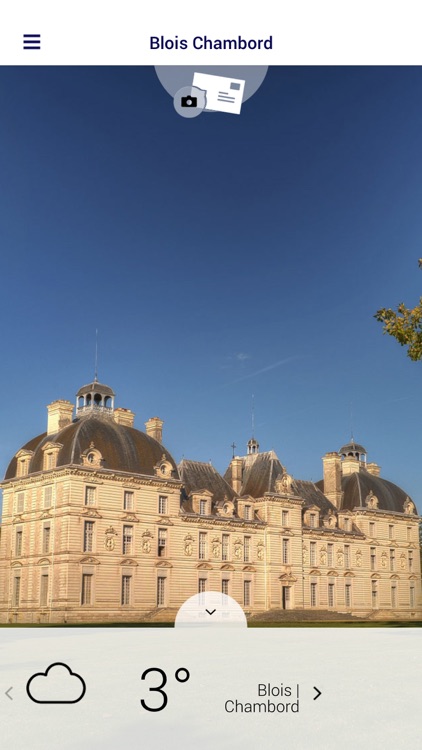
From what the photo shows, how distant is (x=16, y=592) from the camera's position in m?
54.4

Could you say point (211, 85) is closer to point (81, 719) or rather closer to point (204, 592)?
point (81, 719)

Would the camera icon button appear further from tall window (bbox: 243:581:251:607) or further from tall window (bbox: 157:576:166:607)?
tall window (bbox: 243:581:251:607)

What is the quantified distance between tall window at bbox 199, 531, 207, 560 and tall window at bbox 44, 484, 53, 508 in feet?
39.4

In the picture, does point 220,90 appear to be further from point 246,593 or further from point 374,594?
point 374,594

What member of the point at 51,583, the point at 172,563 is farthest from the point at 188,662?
the point at 172,563

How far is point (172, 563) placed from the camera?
56469mm

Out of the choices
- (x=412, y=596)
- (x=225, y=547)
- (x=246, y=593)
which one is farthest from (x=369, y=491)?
(x=225, y=547)

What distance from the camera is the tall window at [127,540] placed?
53.8 m

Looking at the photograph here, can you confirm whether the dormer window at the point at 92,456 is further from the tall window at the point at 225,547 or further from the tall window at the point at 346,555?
the tall window at the point at 346,555

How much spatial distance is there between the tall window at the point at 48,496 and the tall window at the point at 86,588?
512cm

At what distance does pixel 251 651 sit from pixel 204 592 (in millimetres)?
39479

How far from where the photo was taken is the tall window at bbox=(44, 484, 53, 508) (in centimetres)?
5262

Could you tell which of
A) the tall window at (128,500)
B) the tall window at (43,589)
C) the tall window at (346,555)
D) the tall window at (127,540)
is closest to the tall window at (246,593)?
the tall window at (127,540)

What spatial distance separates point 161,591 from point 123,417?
1272 cm
